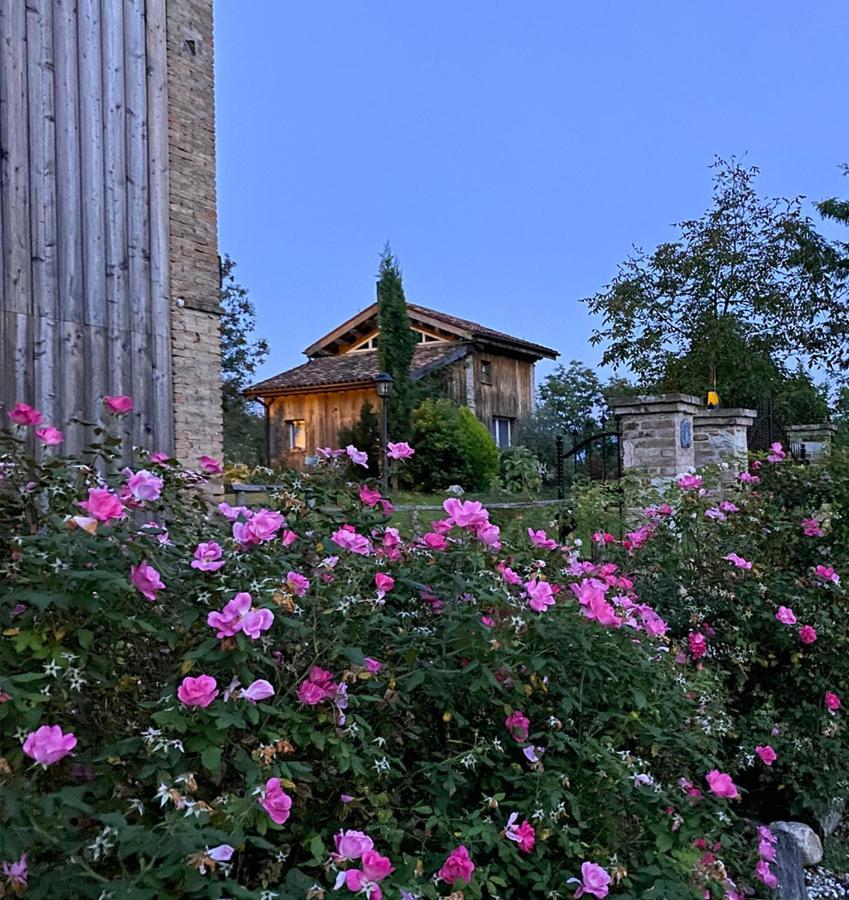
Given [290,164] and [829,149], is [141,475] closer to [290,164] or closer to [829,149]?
[290,164]

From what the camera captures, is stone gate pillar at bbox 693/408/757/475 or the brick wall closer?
the brick wall

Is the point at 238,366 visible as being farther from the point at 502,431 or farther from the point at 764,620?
the point at 764,620

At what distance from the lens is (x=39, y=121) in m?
4.18

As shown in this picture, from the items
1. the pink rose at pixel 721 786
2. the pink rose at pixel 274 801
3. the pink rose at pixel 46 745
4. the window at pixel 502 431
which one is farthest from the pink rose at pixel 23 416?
the window at pixel 502 431

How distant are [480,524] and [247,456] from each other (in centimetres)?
2369

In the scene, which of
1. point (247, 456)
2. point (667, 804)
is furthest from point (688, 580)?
point (247, 456)

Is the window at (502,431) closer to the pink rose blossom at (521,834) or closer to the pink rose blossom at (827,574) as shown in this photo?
the pink rose blossom at (827,574)

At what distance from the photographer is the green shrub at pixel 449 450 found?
1861cm

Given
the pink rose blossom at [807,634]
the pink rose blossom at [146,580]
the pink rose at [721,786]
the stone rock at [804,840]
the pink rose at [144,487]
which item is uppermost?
the pink rose at [144,487]

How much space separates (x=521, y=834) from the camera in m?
1.73

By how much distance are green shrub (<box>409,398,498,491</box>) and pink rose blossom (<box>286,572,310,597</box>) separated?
16541 millimetres

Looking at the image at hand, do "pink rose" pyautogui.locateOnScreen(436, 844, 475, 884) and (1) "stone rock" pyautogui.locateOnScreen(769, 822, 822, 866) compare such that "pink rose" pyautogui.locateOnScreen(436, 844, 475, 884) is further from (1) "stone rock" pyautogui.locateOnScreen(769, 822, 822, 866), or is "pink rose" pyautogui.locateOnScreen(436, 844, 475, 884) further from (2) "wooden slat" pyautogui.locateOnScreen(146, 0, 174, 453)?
(2) "wooden slat" pyautogui.locateOnScreen(146, 0, 174, 453)

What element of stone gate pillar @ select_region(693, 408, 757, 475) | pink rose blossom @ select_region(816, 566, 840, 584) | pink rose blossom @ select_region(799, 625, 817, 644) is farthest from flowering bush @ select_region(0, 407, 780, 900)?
stone gate pillar @ select_region(693, 408, 757, 475)

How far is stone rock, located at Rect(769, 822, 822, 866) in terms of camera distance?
307cm
